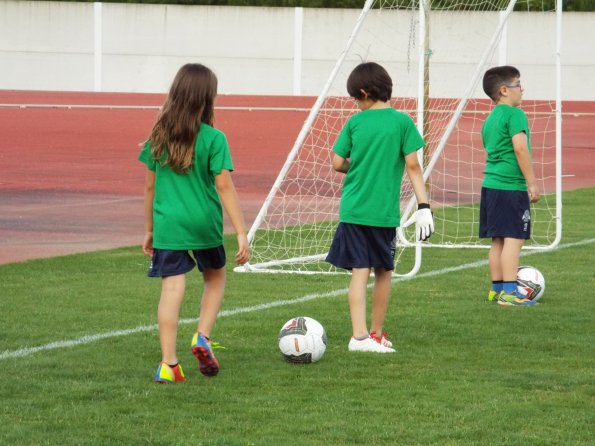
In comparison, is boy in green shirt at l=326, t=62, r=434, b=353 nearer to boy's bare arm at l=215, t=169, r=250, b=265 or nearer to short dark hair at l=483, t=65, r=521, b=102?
boy's bare arm at l=215, t=169, r=250, b=265

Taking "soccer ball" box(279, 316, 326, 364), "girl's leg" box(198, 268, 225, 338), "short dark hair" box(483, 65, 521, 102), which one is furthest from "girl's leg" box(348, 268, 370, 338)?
"short dark hair" box(483, 65, 521, 102)

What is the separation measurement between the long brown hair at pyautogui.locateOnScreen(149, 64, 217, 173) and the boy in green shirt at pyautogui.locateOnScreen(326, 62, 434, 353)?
1.14m

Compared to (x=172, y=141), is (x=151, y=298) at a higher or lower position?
lower

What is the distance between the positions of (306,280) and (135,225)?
12.7 ft

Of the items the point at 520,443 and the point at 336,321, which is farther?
the point at 336,321

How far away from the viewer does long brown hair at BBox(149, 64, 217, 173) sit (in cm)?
611

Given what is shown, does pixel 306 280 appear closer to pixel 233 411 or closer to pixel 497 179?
pixel 497 179

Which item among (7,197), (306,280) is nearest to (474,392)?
(306,280)

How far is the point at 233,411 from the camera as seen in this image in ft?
18.6

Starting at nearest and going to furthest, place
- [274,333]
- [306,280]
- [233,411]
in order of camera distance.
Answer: [233,411] < [274,333] < [306,280]

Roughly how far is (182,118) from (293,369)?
1447 mm

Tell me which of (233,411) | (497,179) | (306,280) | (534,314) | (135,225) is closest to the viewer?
(233,411)

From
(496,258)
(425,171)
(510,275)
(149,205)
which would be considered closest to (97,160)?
(425,171)

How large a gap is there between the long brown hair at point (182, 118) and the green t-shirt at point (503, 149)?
3243 millimetres
